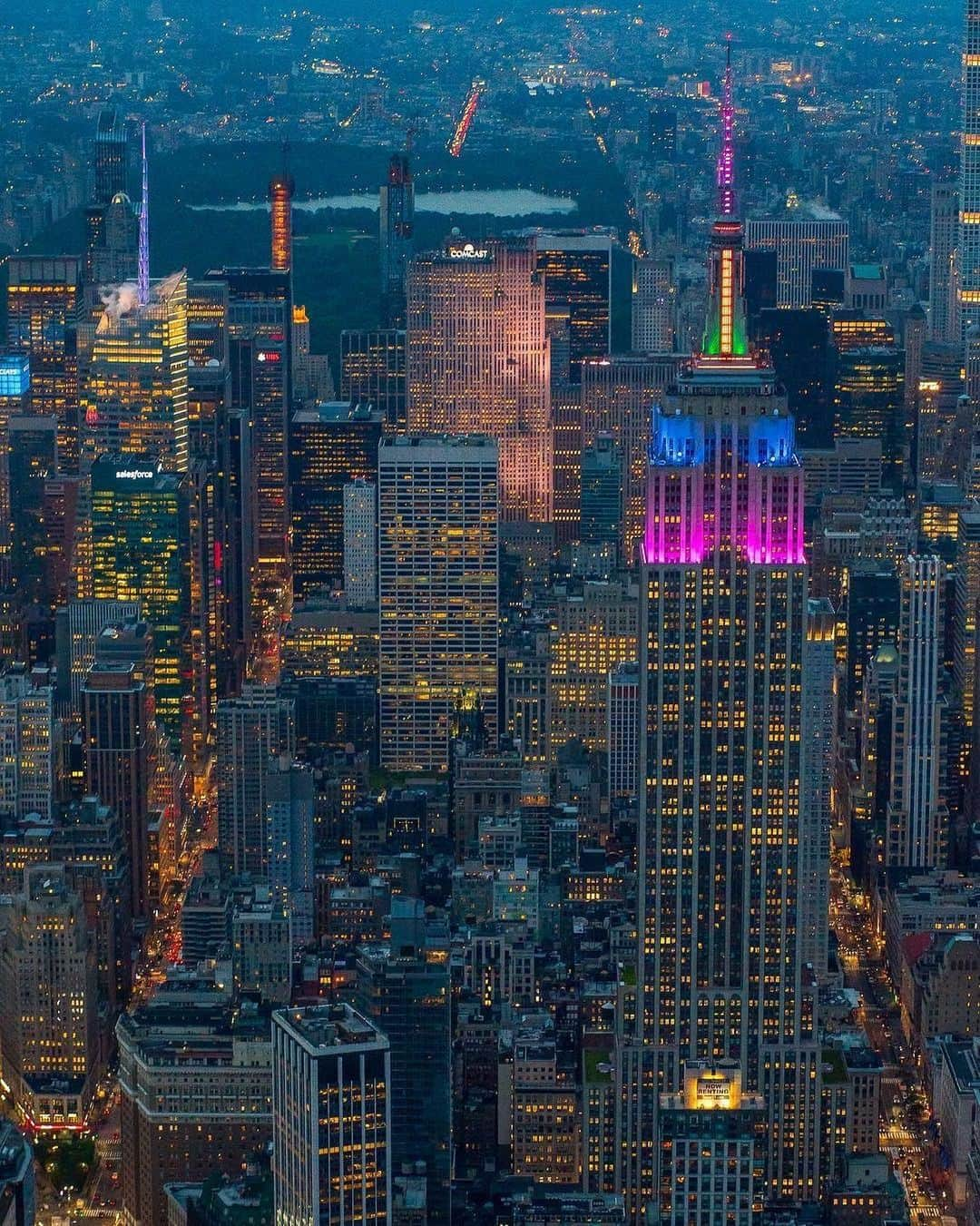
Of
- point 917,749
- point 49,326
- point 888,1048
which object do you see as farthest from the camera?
point 49,326

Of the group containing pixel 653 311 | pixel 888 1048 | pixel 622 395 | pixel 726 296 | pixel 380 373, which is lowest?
pixel 888 1048

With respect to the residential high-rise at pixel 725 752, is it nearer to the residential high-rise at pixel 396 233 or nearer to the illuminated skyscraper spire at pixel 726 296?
the illuminated skyscraper spire at pixel 726 296

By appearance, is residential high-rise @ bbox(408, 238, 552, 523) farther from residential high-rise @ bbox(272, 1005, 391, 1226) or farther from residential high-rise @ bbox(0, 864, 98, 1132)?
residential high-rise @ bbox(272, 1005, 391, 1226)

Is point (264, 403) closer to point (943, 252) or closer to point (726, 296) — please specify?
point (943, 252)

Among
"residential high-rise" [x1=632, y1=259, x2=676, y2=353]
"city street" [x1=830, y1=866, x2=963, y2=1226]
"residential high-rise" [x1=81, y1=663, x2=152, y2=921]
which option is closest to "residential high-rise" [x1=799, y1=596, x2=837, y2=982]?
"city street" [x1=830, y1=866, x2=963, y2=1226]

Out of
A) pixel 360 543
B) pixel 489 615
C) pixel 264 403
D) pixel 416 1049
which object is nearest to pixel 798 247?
pixel 264 403

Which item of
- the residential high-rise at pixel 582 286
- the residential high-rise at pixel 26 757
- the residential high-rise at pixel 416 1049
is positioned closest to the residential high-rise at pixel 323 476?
the residential high-rise at pixel 582 286
